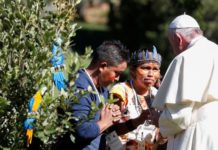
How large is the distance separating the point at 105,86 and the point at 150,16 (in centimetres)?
2262

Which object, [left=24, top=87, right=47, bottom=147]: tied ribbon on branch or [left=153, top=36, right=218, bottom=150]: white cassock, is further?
[left=153, top=36, right=218, bottom=150]: white cassock

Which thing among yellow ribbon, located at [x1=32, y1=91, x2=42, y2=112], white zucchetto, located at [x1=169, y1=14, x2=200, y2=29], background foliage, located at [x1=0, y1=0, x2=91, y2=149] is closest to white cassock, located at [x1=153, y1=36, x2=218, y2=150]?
white zucchetto, located at [x1=169, y1=14, x2=200, y2=29]

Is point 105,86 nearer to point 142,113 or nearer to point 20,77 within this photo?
point 142,113

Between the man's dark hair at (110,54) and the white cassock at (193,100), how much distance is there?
45 centimetres

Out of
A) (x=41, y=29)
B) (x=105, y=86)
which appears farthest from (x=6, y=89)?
(x=105, y=86)

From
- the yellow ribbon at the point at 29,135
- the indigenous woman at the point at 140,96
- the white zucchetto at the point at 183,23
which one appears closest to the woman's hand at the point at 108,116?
the indigenous woman at the point at 140,96

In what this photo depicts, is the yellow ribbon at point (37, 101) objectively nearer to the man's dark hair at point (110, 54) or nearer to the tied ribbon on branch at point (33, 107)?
the tied ribbon on branch at point (33, 107)

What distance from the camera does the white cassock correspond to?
235 inches

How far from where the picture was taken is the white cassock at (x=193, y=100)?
19.6ft

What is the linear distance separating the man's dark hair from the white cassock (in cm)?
45

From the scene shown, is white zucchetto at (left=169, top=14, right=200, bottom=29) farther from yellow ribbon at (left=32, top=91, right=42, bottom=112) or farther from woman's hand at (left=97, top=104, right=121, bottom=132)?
yellow ribbon at (left=32, top=91, right=42, bottom=112)

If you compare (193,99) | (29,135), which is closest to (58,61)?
(29,135)

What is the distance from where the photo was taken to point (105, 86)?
6.34m

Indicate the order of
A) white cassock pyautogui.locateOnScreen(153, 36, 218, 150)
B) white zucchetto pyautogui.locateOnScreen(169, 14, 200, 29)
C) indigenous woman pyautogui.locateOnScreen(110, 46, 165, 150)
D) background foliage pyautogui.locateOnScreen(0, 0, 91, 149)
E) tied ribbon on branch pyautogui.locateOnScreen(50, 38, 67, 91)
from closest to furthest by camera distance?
background foliage pyautogui.locateOnScreen(0, 0, 91, 149) → tied ribbon on branch pyautogui.locateOnScreen(50, 38, 67, 91) → white cassock pyautogui.locateOnScreen(153, 36, 218, 150) → white zucchetto pyautogui.locateOnScreen(169, 14, 200, 29) → indigenous woman pyautogui.locateOnScreen(110, 46, 165, 150)
